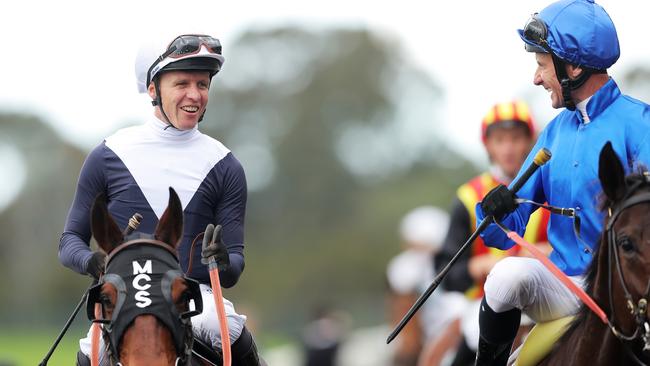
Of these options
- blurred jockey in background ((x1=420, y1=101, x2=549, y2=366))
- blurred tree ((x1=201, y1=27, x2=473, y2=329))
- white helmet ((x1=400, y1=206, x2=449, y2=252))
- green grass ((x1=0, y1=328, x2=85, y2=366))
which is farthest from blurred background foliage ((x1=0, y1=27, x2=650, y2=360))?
blurred jockey in background ((x1=420, y1=101, x2=549, y2=366))

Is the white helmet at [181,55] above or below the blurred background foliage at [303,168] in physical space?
above

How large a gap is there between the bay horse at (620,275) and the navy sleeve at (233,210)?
1940mm

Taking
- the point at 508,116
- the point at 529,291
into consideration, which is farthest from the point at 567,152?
the point at 508,116

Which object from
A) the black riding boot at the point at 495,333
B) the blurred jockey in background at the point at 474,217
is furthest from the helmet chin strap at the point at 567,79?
the blurred jockey in background at the point at 474,217

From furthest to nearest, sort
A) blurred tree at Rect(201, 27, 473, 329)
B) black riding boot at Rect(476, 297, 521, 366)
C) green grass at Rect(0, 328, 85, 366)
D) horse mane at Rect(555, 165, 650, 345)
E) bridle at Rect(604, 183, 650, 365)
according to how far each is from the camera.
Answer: blurred tree at Rect(201, 27, 473, 329) < green grass at Rect(0, 328, 85, 366) < black riding boot at Rect(476, 297, 521, 366) < horse mane at Rect(555, 165, 650, 345) < bridle at Rect(604, 183, 650, 365)

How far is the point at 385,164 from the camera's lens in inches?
2685

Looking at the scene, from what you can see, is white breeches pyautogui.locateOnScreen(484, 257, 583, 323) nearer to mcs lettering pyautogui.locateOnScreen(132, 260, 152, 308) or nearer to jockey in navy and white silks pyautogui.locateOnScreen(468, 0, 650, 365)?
jockey in navy and white silks pyautogui.locateOnScreen(468, 0, 650, 365)

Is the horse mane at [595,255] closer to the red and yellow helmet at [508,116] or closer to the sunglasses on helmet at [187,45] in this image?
the sunglasses on helmet at [187,45]

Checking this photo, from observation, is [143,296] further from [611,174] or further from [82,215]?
[611,174]

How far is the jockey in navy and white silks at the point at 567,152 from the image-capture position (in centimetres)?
654

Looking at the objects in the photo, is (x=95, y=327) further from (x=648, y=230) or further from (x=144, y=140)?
(x=648, y=230)

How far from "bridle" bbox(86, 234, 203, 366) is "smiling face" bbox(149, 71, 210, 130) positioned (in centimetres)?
111

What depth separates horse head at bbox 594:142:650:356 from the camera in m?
5.60

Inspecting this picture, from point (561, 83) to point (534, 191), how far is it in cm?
63
